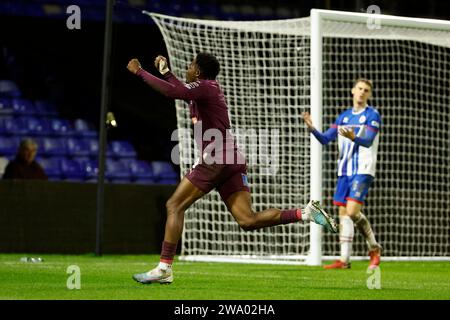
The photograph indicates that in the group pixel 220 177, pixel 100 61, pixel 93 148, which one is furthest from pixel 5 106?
pixel 220 177

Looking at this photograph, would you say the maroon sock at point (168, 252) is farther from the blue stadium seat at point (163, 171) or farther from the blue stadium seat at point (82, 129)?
the blue stadium seat at point (82, 129)

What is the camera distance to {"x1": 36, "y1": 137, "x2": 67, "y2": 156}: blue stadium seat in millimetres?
17375

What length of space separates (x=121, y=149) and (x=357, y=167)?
23.8 feet

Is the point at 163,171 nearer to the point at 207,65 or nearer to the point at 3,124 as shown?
the point at 3,124

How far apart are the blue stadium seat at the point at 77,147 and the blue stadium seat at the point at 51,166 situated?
0.38 meters

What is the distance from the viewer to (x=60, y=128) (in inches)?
701

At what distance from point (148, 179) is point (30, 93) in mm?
3054

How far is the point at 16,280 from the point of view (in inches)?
342

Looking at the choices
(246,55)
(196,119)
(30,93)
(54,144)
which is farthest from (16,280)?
(30,93)

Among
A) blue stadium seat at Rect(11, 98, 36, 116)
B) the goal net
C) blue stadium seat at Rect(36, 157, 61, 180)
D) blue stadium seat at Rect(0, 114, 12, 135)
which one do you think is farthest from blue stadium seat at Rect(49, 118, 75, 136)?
the goal net

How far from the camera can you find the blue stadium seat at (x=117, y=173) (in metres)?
17.4

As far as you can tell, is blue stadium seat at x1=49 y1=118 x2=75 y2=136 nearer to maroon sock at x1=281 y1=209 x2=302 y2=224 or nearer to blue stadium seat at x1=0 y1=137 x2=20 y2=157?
blue stadium seat at x1=0 y1=137 x2=20 y2=157

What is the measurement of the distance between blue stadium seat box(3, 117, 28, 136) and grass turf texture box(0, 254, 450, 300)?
5229mm

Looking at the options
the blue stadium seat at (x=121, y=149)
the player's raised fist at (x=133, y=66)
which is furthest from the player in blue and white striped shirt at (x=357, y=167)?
the blue stadium seat at (x=121, y=149)
